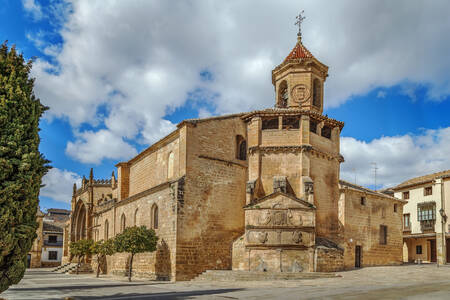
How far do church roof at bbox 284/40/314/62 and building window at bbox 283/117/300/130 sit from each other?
547cm

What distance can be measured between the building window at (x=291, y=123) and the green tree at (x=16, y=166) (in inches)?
639

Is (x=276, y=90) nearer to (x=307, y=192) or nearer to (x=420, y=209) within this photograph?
(x=307, y=192)

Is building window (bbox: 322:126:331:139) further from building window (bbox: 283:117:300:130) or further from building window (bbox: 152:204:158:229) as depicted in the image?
building window (bbox: 152:204:158:229)

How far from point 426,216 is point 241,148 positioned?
71.9ft

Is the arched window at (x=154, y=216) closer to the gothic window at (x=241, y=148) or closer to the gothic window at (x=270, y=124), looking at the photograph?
the gothic window at (x=241, y=148)

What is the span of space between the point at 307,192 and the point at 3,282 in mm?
16073

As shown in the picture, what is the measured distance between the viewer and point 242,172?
24750 mm

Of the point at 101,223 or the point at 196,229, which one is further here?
the point at 101,223

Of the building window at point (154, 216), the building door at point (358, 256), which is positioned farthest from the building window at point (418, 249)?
the building window at point (154, 216)

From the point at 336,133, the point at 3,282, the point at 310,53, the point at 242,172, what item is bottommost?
the point at 3,282

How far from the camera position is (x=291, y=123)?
2498 centimetres

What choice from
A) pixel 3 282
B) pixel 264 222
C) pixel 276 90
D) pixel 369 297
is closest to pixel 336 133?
pixel 276 90

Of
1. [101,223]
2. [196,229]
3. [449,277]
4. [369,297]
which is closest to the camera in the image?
[369,297]

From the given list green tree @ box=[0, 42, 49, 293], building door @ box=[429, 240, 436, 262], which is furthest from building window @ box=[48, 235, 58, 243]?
green tree @ box=[0, 42, 49, 293]
